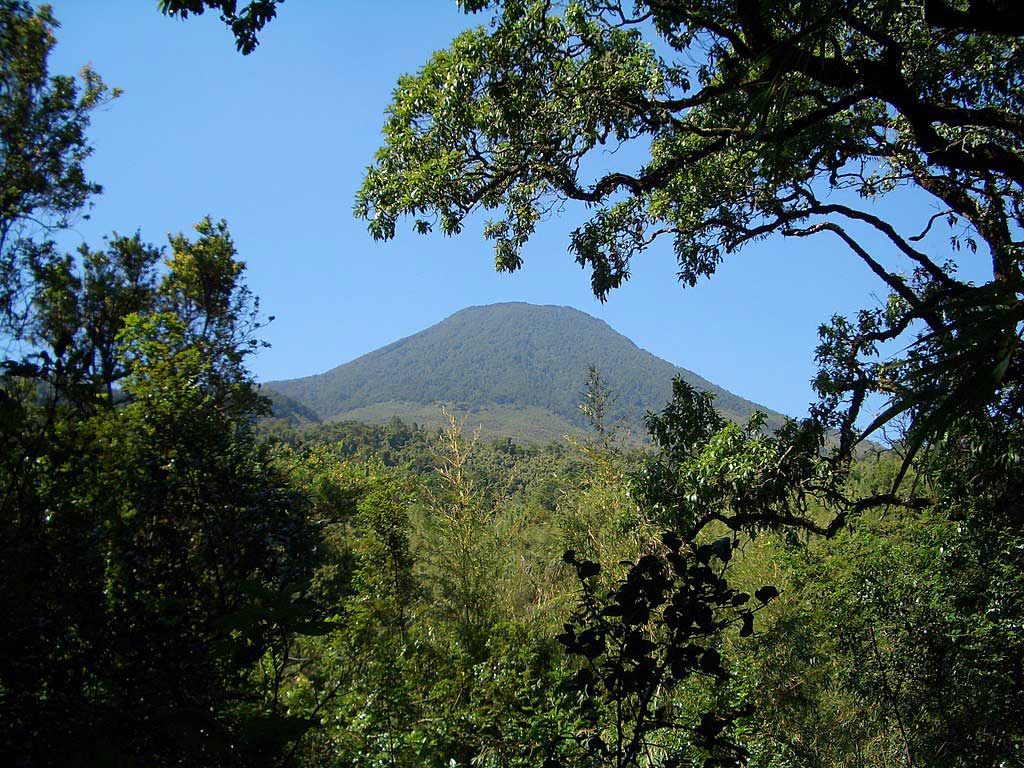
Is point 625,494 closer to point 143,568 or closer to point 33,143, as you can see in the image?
point 143,568

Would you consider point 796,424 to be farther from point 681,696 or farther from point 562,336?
point 562,336

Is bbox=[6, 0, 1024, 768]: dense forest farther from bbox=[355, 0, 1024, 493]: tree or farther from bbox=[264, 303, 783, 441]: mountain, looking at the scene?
bbox=[264, 303, 783, 441]: mountain

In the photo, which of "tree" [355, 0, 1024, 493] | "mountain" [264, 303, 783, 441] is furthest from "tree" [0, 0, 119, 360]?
"mountain" [264, 303, 783, 441]

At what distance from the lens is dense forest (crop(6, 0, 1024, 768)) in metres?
1.68

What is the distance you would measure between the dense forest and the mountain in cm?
10944

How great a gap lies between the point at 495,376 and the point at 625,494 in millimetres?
158767

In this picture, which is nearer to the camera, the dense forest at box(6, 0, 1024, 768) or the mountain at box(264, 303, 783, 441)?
the dense forest at box(6, 0, 1024, 768)

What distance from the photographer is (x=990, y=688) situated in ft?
13.6

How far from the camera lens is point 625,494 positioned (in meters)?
4.60

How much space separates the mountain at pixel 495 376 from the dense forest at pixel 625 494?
109435 mm

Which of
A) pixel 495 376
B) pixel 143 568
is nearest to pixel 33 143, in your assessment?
pixel 143 568

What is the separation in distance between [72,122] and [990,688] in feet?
39.4

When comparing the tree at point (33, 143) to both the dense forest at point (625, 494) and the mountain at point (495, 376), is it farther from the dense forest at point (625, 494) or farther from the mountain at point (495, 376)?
the mountain at point (495, 376)

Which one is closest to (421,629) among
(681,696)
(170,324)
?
(681,696)
